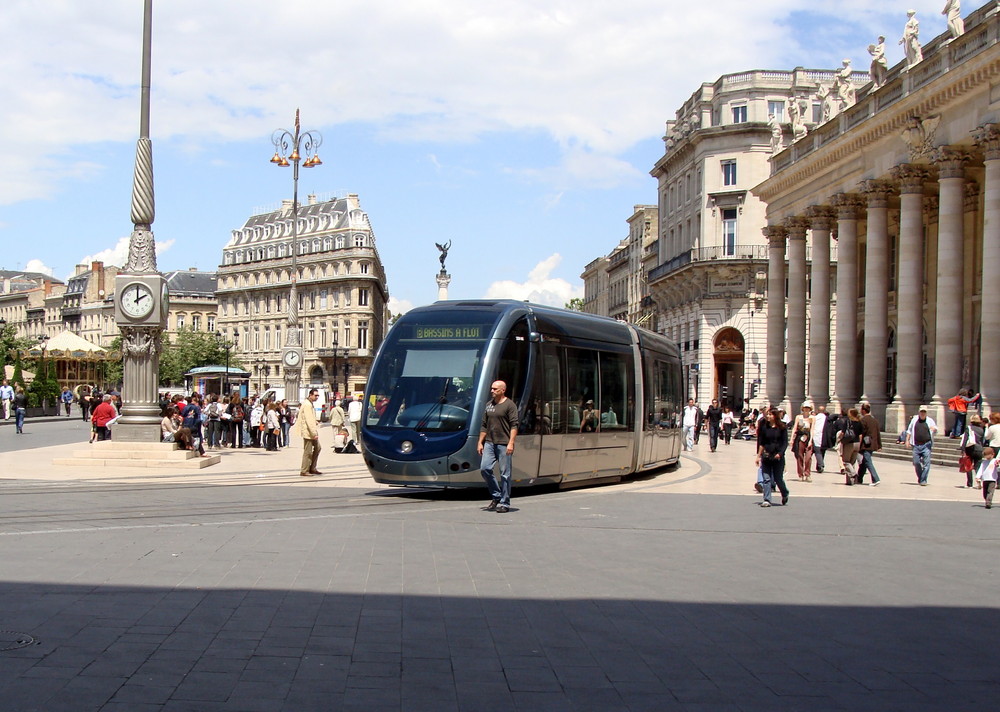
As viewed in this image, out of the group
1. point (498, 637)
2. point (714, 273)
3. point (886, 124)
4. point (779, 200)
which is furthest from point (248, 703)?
point (714, 273)

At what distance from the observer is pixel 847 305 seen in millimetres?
42906

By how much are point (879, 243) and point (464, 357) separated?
27.6 m

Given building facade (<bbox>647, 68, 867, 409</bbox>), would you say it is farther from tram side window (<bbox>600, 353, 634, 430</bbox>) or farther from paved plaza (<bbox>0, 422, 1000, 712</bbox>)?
paved plaza (<bbox>0, 422, 1000, 712</bbox>)

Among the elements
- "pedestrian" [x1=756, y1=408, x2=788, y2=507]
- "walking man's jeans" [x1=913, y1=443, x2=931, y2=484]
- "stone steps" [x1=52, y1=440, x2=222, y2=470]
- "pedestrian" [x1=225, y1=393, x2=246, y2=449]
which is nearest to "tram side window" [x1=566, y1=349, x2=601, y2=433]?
"pedestrian" [x1=756, y1=408, x2=788, y2=507]

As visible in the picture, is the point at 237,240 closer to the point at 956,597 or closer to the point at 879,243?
the point at 879,243

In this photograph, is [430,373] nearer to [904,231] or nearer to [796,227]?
[904,231]

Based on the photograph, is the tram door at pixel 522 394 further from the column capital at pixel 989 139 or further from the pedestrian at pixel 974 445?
the column capital at pixel 989 139

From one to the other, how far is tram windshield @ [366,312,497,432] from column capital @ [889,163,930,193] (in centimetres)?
2467

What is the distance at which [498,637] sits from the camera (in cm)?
725

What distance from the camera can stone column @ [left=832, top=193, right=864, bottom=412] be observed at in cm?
4256

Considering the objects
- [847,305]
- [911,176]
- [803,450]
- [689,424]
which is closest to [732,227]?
[847,305]

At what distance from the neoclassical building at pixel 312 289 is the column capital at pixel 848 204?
70.5 meters

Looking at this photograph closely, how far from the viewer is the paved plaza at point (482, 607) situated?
595cm

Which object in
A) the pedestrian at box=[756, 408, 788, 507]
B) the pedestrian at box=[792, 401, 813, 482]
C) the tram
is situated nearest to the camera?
the tram
